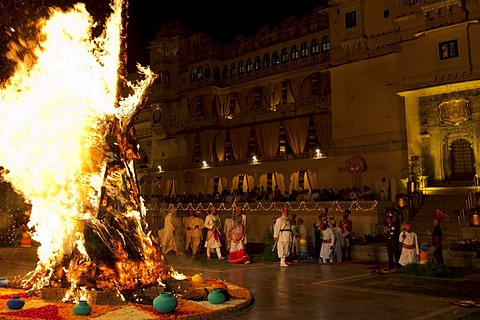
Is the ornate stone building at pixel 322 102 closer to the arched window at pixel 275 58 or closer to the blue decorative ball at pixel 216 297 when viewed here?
the arched window at pixel 275 58

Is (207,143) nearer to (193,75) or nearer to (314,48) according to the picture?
(193,75)

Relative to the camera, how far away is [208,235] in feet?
64.6

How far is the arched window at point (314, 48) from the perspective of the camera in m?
37.7

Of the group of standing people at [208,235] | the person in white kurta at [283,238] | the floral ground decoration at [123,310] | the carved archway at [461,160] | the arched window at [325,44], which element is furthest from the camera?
the arched window at [325,44]

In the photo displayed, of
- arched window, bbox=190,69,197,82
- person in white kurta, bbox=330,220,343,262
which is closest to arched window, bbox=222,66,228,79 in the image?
arched window, bbox=190,69,197,82

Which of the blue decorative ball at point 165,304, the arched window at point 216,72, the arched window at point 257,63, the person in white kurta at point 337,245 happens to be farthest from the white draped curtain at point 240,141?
the blue decorative ball at point 165,304

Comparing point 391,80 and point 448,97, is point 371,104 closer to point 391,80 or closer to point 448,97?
point 391,80

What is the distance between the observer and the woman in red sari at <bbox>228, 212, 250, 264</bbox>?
17.9m

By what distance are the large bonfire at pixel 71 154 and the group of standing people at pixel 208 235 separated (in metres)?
7.15

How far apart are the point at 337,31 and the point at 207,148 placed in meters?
16.5

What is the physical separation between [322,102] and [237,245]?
21.1 metres

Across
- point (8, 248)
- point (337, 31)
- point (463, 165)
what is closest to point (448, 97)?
point (463, 165)

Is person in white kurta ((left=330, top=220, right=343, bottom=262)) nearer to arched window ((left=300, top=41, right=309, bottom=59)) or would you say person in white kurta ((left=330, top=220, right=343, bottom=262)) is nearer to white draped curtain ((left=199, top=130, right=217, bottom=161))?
arched window ((left=300, top=41, right=309, bottom=59))

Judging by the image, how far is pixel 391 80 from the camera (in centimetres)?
3072
